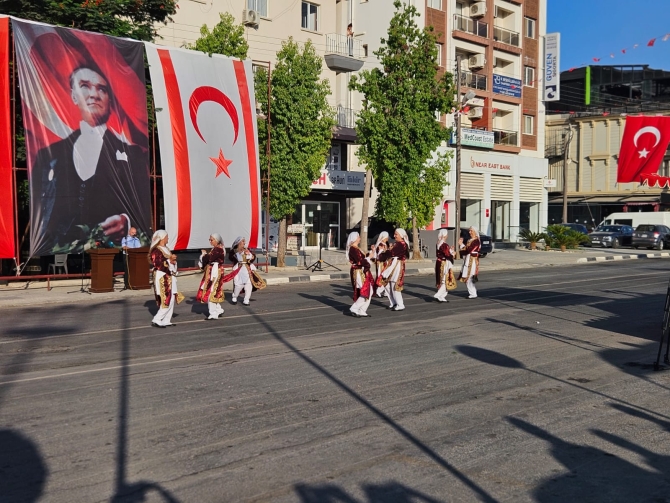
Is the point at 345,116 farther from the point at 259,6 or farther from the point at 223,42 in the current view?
the point at 223,42

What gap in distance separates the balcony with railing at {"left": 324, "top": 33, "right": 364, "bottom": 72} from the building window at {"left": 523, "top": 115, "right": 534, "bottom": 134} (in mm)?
16386

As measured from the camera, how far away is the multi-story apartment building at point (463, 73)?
113 ft

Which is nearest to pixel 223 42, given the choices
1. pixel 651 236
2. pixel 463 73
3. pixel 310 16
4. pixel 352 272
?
pixel 310 16

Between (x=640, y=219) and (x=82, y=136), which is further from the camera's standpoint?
(x=640, y=219)

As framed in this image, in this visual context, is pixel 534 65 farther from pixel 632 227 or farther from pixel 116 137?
pixel 116 137

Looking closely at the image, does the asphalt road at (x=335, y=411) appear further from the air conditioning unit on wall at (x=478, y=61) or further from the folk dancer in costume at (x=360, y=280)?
the air conditioning unit on wall at (x=478, y=61)

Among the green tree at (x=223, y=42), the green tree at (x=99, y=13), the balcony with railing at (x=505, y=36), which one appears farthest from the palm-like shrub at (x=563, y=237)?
the green tree at (x=99, y=13)

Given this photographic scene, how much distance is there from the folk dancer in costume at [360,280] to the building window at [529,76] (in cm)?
3812

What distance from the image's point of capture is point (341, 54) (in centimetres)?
3650

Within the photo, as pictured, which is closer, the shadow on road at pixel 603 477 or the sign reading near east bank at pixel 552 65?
the shadow on road at pixel 603 477

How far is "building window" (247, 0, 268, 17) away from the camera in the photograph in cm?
3366

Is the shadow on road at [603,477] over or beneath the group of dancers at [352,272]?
beneath

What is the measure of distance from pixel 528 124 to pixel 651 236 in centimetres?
1091

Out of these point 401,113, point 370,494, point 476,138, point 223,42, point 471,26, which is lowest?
point 370,494
